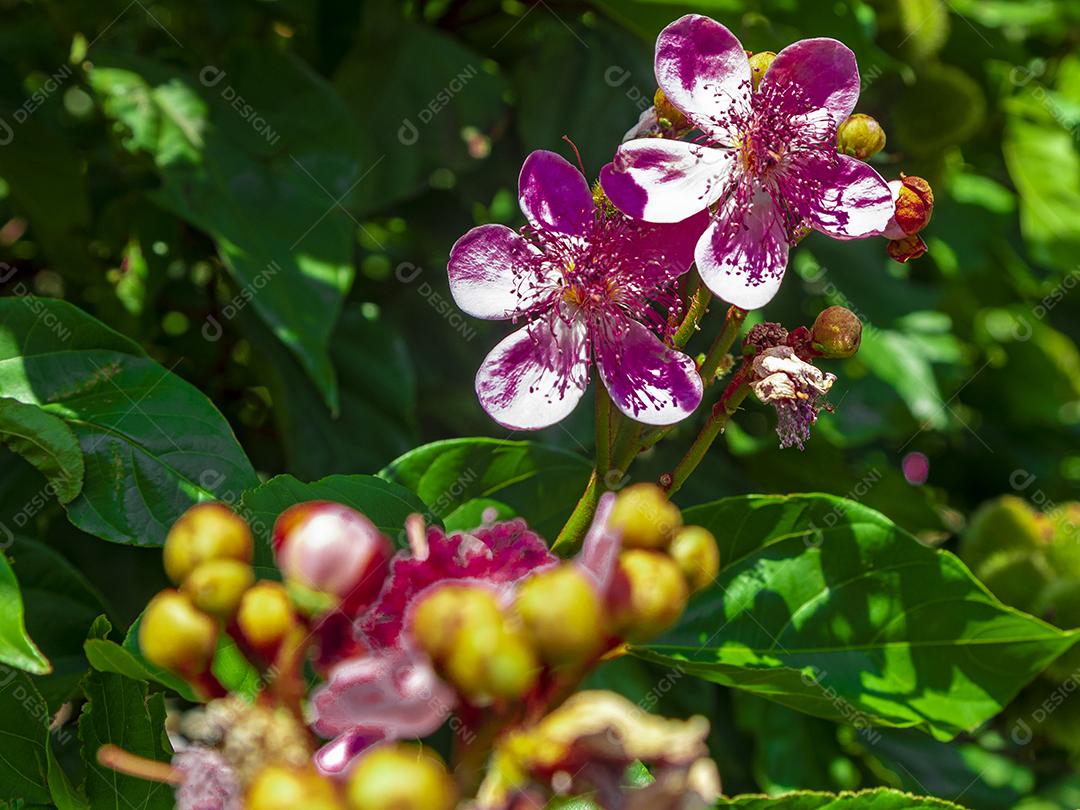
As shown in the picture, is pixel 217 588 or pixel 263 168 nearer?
pixel 217 588

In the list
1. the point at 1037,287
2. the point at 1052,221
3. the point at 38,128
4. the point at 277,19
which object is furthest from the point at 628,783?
the point at 1037,287

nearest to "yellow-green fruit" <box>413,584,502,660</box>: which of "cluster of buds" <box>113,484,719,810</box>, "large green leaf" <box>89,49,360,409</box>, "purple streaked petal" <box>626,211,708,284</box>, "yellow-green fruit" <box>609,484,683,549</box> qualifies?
"cluster of buds" <box>113,484,719,810</box>

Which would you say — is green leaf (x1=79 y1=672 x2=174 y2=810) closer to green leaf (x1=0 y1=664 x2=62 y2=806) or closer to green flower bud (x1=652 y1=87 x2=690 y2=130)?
green leaf (x1=0 y1=664 x2=62 y2=806)

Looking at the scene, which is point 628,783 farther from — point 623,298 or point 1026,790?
point 1026,790

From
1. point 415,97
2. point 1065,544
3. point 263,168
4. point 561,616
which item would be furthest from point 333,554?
point 1065,544

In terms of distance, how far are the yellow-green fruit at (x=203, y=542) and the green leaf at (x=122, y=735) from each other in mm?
357

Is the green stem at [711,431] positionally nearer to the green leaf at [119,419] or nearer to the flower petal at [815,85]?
the flower petal at [815,85]

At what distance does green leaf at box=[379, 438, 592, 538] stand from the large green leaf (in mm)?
235

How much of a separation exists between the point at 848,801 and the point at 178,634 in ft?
2.07

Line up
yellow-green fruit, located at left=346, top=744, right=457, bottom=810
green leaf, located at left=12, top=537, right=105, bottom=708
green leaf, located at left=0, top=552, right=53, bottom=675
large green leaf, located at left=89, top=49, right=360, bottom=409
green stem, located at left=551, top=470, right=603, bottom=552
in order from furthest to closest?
large green leaf, located at left=89, top=49, right=360, bottom=409 < green leaf, located at left=12, top=537, right=105, bottom=708 < green stem, located at left=551, top=470, right=603, bottom=552 < green leaf, located at left=0, top=552, right=53, bottom=675 < yellow-green fruit, located at left=346, top=744, right=457, bottom=810

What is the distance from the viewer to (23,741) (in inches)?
41.4

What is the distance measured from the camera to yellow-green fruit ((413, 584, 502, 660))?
592 mm

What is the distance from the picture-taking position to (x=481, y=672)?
0.58 meters

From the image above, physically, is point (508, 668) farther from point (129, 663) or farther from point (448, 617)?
point (129, 663)
